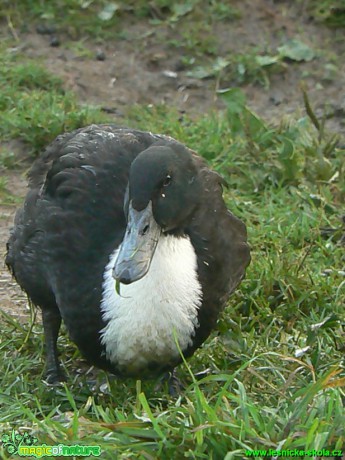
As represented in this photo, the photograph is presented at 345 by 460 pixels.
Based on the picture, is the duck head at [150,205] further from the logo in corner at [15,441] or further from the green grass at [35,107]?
the green grass at [35,107]

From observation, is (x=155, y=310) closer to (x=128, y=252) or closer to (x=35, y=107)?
(x=128, y=252)

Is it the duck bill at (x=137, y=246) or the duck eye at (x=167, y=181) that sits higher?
the duck eye at (x=167, y=181)

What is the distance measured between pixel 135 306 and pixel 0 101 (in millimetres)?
3062

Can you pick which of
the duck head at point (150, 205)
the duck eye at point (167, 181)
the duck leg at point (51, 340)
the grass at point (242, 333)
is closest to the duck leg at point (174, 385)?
the grass at point (242, 333)

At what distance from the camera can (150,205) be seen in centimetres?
384

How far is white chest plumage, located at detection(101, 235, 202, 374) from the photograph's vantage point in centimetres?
388

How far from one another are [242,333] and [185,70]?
3.12 metres

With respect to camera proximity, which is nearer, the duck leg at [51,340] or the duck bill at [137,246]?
the duck bill at [137,246]

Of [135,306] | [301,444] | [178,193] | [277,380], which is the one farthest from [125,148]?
[301,444]

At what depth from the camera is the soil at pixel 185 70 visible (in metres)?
7.00

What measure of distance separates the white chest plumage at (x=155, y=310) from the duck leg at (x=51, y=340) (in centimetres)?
51

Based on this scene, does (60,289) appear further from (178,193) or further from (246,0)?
(246,0)

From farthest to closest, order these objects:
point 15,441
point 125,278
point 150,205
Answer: point 150,205
point 125,278
point 15,441

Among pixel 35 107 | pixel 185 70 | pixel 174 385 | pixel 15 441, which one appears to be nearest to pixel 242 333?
pixel 174 385
